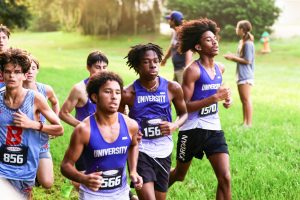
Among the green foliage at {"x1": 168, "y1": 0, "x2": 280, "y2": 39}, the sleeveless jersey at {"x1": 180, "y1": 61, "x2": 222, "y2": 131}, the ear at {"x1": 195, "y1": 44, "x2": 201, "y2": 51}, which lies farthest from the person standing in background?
the green foliage at {"x1": 168, "y1": 0, "x2": 280, "y2": 39}

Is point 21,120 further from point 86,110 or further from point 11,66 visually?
point 86,110

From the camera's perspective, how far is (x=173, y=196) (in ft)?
19.7

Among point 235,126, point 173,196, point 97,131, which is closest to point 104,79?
point 97,131

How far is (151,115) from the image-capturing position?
470 centimetres

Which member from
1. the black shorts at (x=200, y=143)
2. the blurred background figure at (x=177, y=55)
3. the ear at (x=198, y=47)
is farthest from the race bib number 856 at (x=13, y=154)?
the blurred background figure at (x=177, y=55)

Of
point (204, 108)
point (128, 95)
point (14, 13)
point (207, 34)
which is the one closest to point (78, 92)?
point (128, 95)

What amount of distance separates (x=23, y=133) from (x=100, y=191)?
41.9 inches

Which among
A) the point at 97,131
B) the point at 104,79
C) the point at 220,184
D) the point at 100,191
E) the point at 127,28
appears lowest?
the point at 127,28

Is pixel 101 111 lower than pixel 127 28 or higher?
higher

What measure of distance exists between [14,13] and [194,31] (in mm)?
23455

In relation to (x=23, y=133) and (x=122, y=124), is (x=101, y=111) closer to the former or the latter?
(x=122, y=124)

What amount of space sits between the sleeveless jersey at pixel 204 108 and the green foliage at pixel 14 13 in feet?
75.4

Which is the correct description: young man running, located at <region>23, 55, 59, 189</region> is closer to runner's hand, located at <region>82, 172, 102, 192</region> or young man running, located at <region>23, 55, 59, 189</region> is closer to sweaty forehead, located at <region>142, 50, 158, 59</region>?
sweaty forehead, located at <region>142, 50, 158, 59</region>

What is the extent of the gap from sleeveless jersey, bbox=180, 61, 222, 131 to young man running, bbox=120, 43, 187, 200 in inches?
22.3
